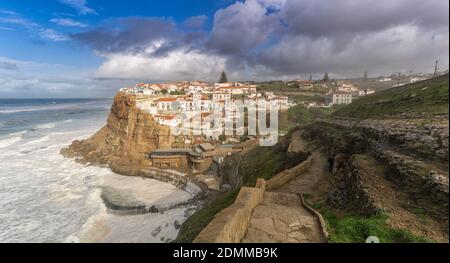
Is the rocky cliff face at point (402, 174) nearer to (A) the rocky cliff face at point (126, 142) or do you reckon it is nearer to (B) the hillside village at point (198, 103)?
(A) the rocky cliff face at point (126, 142)

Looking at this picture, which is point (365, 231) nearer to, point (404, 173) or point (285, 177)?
point (404, 173)

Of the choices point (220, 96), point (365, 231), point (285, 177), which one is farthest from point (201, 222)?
point (220, 96)

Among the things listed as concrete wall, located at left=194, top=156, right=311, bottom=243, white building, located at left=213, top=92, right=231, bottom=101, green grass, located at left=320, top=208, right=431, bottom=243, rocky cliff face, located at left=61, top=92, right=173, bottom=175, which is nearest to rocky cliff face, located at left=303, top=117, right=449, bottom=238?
green grass, located at left=320, top=208, right=431, bottom=243

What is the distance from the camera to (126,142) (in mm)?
41031

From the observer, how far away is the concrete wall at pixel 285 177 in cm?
1300

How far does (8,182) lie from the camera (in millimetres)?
28219

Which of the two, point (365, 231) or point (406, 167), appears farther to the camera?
point (406, 167)

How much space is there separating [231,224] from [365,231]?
3.63 m

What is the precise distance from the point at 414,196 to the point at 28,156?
47.0 metres

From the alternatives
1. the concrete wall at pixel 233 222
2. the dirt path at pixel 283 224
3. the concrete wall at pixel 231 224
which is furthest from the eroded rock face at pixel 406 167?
the concrete wall at pixel 231 224

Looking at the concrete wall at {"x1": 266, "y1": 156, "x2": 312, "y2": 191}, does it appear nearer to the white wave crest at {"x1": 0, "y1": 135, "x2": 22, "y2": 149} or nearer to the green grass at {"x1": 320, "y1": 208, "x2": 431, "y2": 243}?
the green grass at {"x1": 320, "y1": 208, "x2": 431, "y2": 243}

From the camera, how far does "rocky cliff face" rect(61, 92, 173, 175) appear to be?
38.1m
